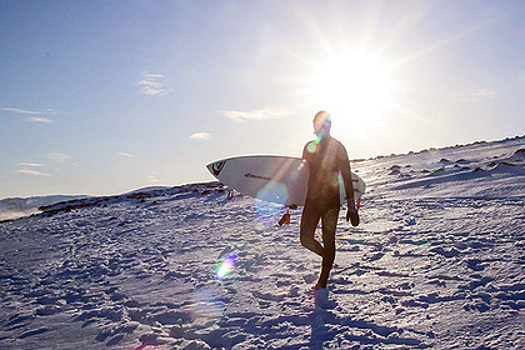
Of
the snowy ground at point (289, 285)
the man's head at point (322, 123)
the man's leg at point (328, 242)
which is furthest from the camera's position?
the man's head at point (322, 123)

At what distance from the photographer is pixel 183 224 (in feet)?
35.9

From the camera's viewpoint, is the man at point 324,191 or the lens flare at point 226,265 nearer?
the man at point 324,191

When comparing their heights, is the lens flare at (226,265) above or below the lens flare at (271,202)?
below

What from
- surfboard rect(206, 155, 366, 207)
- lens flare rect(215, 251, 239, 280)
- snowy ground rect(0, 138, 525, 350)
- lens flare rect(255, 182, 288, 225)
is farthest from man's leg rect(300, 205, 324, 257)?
lens flare rect(255, 182, 288, 225)

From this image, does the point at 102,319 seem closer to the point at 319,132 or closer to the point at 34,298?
the point at 34,298

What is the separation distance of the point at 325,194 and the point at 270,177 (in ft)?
11.2

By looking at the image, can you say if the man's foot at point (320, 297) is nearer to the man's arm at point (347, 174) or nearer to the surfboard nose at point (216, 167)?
the man's arm at point (347, 174)

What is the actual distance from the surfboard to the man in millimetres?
2126

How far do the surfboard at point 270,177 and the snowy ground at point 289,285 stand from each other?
97cm

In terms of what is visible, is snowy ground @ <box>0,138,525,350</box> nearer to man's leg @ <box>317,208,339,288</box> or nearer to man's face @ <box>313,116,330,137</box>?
man's leg @ <box>317,208,339,288</box>

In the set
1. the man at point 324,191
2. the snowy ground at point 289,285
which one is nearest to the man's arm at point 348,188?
the man at point 324,191

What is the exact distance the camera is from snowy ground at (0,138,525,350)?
3441mm

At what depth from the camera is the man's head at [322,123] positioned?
4594 mm

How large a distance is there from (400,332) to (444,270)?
5.72 feet
